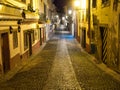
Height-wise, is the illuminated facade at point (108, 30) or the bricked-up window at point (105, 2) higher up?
the bricked-up window at point (105, 2)

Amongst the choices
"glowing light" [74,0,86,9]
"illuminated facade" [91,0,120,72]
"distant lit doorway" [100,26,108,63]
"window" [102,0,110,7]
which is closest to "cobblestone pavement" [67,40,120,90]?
"illuminated facade" [91,0,120,72]

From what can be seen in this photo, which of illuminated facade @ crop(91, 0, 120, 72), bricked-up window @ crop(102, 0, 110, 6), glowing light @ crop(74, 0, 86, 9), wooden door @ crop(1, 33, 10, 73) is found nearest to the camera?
illuminated facade @ crop(91, 0, 120, 72)

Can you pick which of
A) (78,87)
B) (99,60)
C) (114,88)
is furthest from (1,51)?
(99,60)

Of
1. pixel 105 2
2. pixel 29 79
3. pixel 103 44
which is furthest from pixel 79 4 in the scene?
pixel 29 79

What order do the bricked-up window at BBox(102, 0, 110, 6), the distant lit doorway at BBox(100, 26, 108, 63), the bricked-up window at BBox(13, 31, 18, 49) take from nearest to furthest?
the bricked-up window at BBox(102, 0, 110, 6) → the bricked-up window at BBox(13, 31, 18, 49) → the distant lit doorway at BBox(100, 26, 108, 63)

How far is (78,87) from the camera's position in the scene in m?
10.4

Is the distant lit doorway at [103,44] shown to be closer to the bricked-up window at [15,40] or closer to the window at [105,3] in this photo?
the window at [105,3]

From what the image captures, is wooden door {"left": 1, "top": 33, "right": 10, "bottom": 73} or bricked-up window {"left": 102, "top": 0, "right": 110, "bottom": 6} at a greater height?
bricked-up window {"left": 102, "top": 0, "right": 110, "bottom": 6}

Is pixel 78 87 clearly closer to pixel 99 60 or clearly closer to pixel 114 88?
pixel 114 88

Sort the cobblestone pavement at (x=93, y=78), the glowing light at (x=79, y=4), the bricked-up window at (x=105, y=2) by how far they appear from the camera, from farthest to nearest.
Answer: the glowing light at (x=79, y=4), the bricked-up window at (x=105, y=2), the cobblestone pavement at (x=93, y=78)

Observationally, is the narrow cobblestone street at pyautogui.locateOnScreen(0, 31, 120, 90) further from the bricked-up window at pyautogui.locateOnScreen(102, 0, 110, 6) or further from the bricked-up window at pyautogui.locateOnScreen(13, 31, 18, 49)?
the bricked-up window at pyautogui.locateOnScreen(102, 0, 110, 6)

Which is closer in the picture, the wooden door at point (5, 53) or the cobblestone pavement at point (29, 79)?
the cobblestone pavement at point (29, 79)

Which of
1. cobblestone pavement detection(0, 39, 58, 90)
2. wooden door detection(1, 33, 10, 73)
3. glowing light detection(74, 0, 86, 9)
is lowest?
cobblestone pavement detection(0, 39, 58, 90)

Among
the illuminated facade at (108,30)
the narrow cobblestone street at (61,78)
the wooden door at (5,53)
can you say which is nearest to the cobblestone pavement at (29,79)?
the narrow cobblestone street at (61,78)
